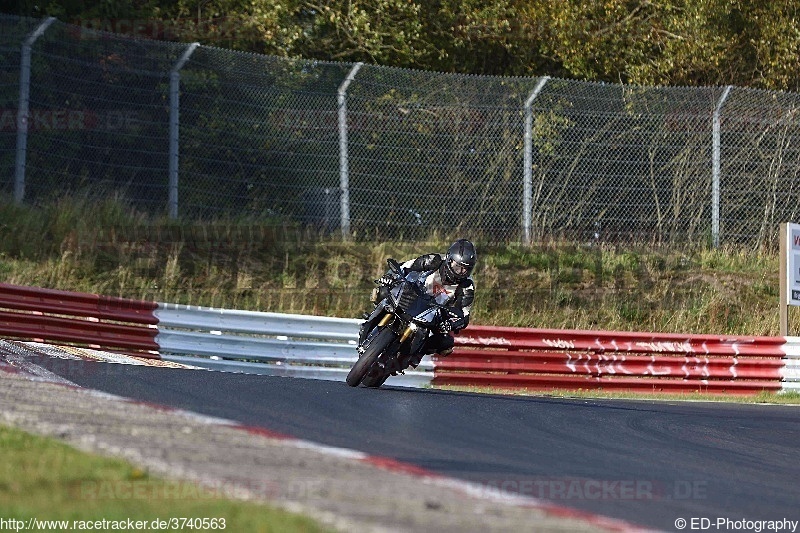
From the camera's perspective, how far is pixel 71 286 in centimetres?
1504

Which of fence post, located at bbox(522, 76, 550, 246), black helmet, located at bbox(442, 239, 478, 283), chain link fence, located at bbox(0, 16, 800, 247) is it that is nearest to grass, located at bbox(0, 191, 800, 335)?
chain link fence, located at bbox(0, 16, 800, 247)

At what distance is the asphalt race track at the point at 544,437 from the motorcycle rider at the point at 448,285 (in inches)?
20.3

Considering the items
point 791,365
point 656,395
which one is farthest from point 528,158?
point 791,365

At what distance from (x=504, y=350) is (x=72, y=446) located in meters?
9.14

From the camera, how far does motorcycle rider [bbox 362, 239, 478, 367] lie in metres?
10.5

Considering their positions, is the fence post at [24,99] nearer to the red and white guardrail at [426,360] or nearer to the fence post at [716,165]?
the red and white guardrail at [426,360]

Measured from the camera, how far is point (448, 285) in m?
10.7

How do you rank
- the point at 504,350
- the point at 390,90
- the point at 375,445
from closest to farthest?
the point at 375,445 → the point at 504,350 → the point at 390,90

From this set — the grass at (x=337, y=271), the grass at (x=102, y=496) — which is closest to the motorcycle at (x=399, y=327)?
the grass at (x=102, y=496)

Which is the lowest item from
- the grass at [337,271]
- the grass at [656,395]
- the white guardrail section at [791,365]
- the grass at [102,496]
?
the grass at [656,395]

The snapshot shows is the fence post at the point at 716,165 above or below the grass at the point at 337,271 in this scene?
above

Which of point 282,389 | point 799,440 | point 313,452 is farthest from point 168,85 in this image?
point 313,452

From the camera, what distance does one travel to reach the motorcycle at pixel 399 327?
10.4 meters

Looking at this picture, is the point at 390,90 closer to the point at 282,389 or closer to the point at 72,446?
the point at 282,389
